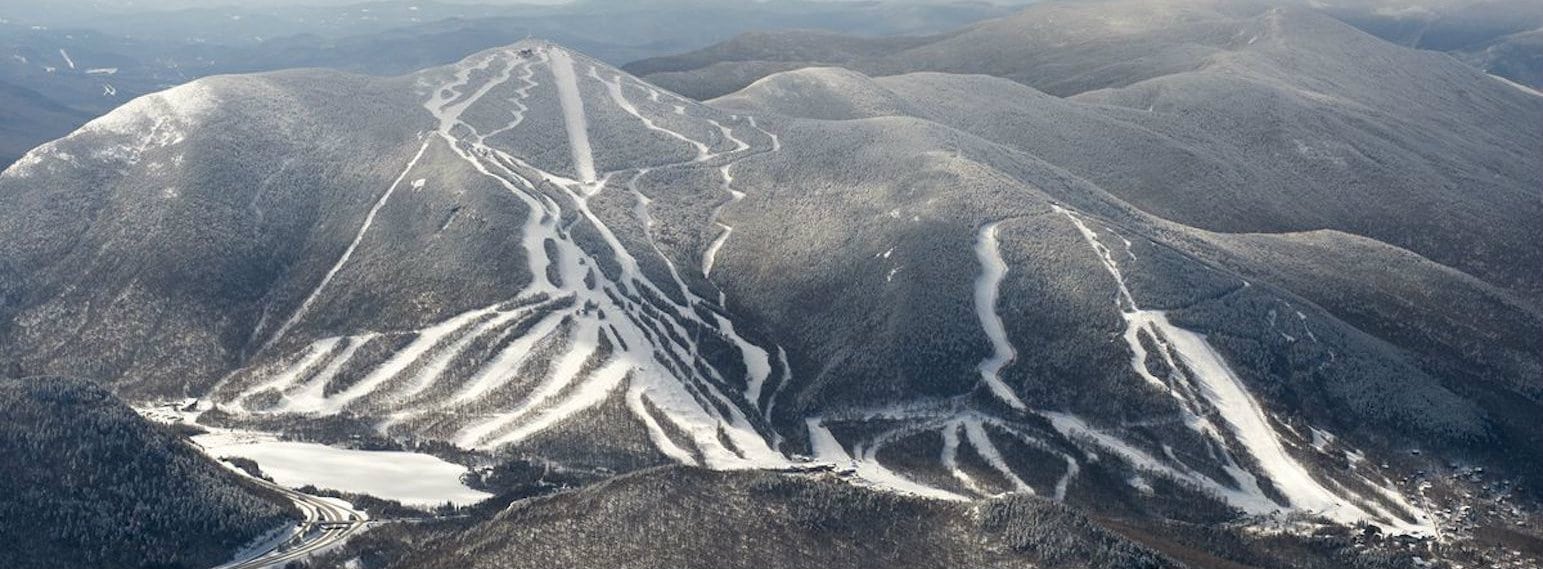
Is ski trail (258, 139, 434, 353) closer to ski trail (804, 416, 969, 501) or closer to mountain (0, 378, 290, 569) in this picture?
mountain (0, 378, 290, 569)

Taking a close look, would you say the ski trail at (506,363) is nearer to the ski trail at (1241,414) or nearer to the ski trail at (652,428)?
the ski trail at (652,428)

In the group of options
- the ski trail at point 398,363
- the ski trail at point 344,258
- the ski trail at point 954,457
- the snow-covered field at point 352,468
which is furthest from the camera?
the ski trail at point 344,258

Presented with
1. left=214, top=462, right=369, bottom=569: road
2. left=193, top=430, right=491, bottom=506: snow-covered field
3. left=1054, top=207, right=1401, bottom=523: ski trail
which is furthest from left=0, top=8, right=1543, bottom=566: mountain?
left=214, top=462, right=369, bottom=569: road

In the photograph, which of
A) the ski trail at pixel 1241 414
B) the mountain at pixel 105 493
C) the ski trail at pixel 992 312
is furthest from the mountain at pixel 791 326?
the mountain at pixel 105 493

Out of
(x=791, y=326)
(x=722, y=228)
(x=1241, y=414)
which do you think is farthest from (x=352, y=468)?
(x=1241, y=414)

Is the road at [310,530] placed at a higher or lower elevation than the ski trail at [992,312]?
higher

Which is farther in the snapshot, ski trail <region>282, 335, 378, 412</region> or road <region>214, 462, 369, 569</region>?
ski trail <region>282, 335, 378, 412</region>
